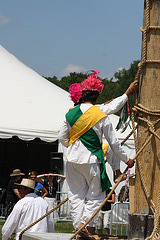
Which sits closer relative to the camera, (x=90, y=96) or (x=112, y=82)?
(x=90, y=96)

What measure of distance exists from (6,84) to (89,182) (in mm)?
9684

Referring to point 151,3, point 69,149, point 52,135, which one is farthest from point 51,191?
point 151,3

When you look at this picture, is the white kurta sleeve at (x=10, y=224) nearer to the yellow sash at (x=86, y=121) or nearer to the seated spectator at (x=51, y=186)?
the yellow sash at (x=86, y=121)

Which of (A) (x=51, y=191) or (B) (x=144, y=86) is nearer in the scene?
(B) (x=144, y=86)

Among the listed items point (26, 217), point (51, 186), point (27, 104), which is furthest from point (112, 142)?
point (27, 104)

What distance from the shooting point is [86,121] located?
193 inches

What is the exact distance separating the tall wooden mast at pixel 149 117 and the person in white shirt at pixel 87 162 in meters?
0.32

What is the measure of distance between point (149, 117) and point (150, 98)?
0.17 m

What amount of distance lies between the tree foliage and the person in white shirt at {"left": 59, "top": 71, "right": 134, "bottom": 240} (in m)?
34.6

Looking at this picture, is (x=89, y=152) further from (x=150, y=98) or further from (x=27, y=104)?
(x=27, y=104)

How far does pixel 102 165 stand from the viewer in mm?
4918

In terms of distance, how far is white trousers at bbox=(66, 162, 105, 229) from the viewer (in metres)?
4.76

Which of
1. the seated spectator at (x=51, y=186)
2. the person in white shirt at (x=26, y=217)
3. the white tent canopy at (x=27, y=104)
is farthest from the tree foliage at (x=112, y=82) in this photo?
the person in white shirt at (x=26, y=217)

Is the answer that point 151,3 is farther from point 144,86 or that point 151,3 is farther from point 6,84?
point 6,84
